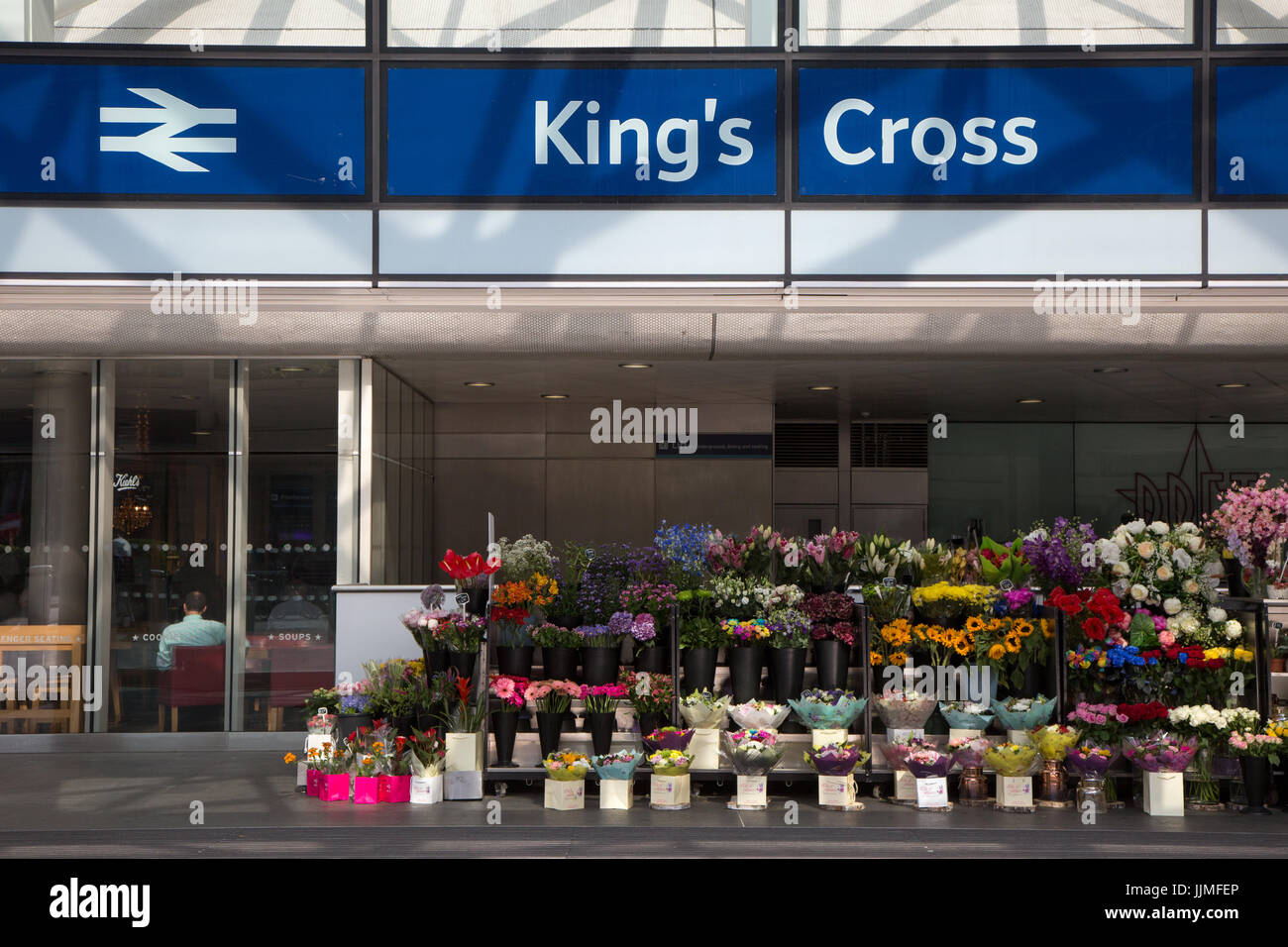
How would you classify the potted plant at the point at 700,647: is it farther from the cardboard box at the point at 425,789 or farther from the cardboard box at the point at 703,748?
the cardboard box at the point at 425,789

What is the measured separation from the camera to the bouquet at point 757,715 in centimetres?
707

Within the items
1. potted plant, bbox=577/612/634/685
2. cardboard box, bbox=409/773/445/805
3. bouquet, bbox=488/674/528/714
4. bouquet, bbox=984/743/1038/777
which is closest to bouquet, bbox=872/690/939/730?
bouquet, bbox=984/743/1038/777

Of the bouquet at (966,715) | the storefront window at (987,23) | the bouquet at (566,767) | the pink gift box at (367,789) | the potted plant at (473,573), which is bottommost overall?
the pink gift box at (367,789)

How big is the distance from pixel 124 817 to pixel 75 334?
372 centimetres

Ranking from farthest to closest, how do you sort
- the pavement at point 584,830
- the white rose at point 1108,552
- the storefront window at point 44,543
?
the storefront window at point 44,543 < the white rose at point 1108,552 < the pavement at point 584,830

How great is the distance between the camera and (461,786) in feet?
23.2

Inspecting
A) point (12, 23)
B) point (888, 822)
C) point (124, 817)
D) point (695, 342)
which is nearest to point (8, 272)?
point (12, 23)

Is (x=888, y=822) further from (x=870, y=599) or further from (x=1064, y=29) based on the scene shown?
(x=1064, y=29)

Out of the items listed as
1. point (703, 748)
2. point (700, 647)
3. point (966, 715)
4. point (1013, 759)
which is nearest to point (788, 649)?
point (700, 647)

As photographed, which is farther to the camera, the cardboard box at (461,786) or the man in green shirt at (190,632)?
the man in green shirt at (190,632)

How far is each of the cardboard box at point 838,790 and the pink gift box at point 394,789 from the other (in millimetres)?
2317

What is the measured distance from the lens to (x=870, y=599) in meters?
7.57

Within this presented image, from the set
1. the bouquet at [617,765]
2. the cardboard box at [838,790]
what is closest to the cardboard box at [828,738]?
the cardboard box at [838,790]

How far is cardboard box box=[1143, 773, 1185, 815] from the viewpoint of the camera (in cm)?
667
